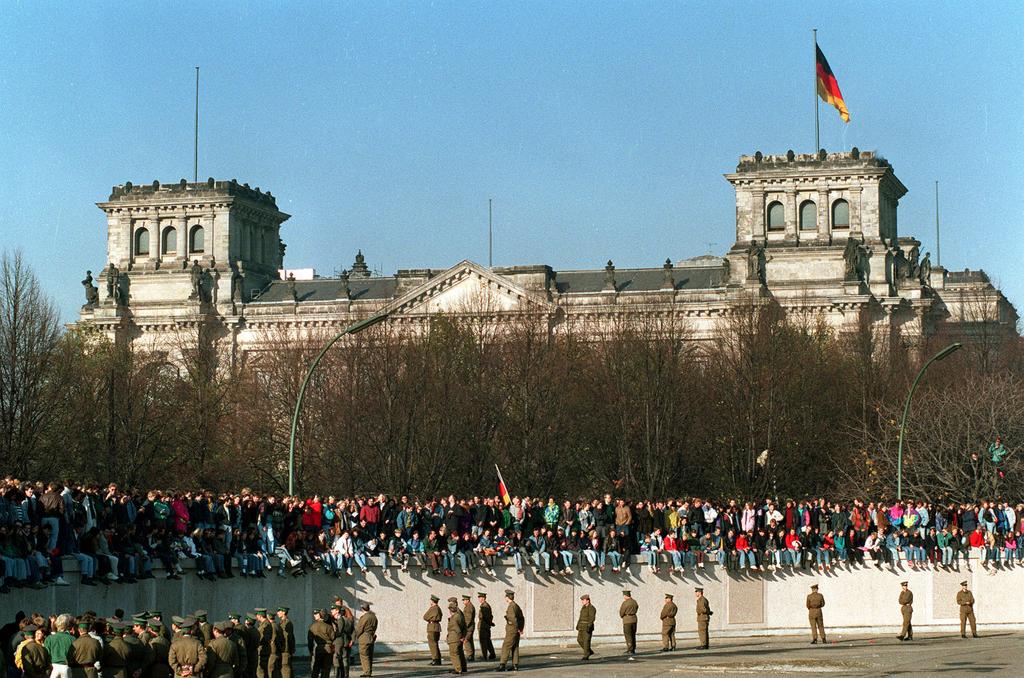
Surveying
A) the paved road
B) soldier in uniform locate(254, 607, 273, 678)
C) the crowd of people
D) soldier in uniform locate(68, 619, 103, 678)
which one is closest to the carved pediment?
the crowd of people

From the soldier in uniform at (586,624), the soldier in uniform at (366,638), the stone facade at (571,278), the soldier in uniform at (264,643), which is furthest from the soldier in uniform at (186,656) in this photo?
the stone facade at (571,278)

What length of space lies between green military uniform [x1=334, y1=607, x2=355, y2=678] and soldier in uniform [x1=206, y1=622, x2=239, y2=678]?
7539mm

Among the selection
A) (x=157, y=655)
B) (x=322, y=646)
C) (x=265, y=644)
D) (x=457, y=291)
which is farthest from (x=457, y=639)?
(x=457, y=291)

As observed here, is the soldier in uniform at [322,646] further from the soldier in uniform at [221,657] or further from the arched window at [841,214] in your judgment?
the arched window at [841,214]

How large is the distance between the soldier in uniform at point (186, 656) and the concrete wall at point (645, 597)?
12.1 m

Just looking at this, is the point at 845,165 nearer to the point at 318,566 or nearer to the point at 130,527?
the point at 318,566

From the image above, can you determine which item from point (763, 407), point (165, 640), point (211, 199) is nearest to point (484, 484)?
point (763, 407)

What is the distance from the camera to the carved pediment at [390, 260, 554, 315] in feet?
414

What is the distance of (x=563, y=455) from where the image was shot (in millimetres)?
85062

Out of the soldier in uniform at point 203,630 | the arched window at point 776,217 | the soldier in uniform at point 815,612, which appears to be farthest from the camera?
the arched window at point 776,217

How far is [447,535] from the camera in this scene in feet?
179

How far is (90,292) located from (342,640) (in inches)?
3875

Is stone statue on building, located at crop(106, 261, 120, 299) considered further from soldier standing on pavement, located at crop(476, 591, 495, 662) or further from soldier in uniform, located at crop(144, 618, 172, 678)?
soldier in uniform, located at crop(144, 618, 172, 678)

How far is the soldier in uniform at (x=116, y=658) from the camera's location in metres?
33.2
